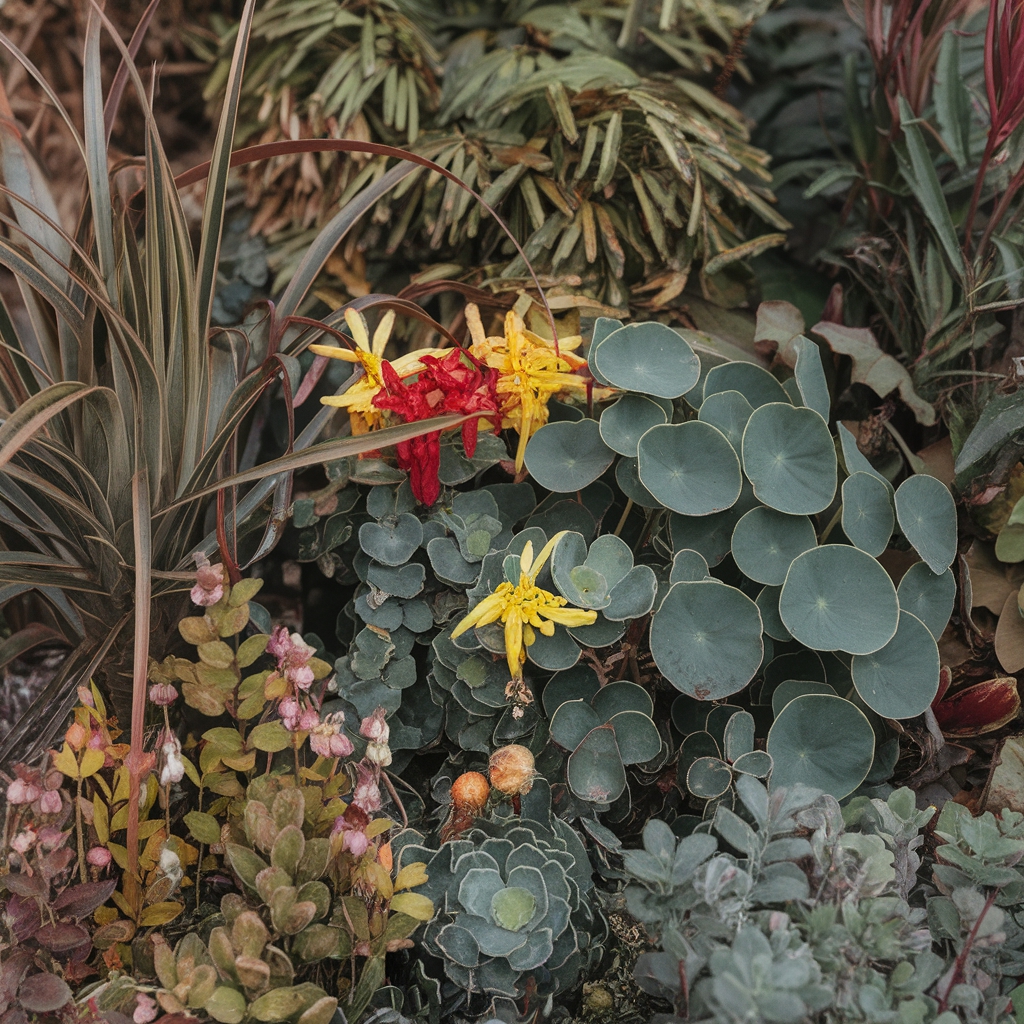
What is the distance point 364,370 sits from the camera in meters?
1.16

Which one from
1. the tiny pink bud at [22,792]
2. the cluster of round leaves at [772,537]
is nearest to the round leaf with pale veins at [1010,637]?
the cluster of round leaves at [772,537]

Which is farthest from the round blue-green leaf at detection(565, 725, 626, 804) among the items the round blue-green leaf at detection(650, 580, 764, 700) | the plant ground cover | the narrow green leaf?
the narrow green leaf

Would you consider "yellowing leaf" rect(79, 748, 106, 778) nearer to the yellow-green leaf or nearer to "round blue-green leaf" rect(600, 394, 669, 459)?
the yellow-green leaf

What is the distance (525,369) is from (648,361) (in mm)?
168

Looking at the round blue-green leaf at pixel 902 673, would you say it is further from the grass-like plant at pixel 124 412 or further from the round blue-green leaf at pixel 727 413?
the grass-like plant at pixel 124 412

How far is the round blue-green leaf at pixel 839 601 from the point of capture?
1.04 meters

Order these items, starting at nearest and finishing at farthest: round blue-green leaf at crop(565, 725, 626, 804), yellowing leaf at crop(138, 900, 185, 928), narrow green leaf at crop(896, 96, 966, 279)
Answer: yellowing leaf at crop(138, 900, 185, 928) → round blue-green leaf at crop(565, 725, 626, 804) → narrow green leaf at crop(896, 96, 966, 279)

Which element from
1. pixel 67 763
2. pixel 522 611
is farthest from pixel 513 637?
pixel 67 763

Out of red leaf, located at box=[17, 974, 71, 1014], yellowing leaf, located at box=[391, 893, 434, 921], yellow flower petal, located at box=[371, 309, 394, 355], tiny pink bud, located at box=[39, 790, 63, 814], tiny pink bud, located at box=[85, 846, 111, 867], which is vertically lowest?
yellowing leaf, located at box=[391, 893, 434, 921]

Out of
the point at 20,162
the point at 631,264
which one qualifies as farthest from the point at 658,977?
the point at 20,162

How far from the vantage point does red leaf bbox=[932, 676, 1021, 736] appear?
113 centimetres

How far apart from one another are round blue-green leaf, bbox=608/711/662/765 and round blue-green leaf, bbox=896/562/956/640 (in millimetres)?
367

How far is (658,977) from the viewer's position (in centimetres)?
81

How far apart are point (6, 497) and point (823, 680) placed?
1051 mm
